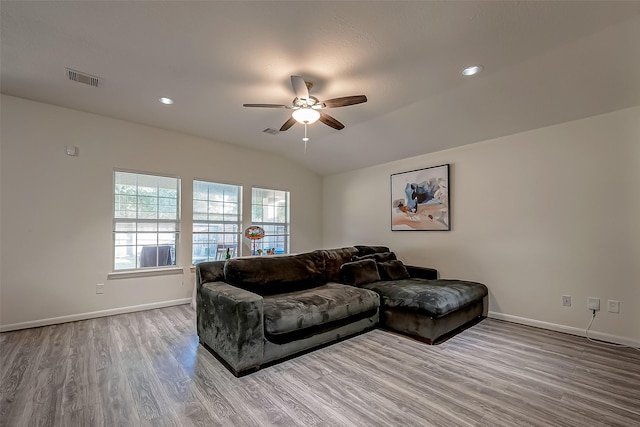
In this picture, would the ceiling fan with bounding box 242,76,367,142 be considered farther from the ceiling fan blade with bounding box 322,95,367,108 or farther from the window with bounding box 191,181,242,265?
the window with bounding box 191,181,242,265

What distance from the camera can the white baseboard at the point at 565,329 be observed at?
2.98 metres

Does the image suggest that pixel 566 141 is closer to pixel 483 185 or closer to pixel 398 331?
pixel 483 185

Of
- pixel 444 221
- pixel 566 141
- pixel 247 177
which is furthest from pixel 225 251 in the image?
pixel 566 141

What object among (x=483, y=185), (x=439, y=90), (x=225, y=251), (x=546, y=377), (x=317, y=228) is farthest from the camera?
(x=317, y=228)

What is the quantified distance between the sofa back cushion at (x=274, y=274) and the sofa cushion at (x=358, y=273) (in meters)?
0.33

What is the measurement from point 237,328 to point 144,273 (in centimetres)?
284

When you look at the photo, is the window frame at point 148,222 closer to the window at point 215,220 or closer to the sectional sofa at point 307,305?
the window at point 215,220

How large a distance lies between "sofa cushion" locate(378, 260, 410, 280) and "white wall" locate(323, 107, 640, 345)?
647mm

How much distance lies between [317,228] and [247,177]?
216 centimetres

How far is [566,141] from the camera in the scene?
3400mm

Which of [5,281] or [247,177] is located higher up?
[247,177]

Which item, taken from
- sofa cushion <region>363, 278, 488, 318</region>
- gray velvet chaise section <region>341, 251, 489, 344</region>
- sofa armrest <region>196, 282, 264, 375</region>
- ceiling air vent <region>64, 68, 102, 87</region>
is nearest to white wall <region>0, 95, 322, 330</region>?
ceiling air vent <region>64, 68, 102, 87</region>

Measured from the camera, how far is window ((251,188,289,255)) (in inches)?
230

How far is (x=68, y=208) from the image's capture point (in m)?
3.84
